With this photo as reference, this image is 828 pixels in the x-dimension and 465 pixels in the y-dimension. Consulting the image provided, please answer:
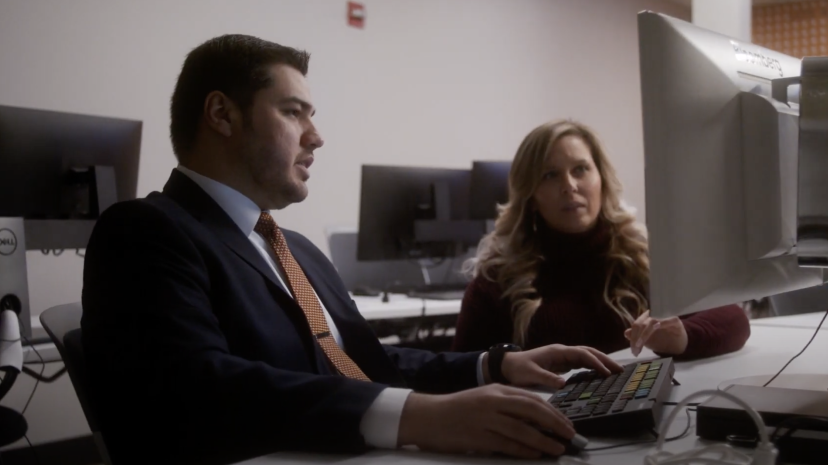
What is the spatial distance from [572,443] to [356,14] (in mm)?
3752

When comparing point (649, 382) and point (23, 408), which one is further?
point (23, 408)

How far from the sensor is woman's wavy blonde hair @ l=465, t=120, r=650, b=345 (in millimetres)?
1830

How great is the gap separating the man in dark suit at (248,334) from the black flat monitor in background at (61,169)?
0.97 metres

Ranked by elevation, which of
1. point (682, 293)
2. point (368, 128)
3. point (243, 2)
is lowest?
point (682, 293)

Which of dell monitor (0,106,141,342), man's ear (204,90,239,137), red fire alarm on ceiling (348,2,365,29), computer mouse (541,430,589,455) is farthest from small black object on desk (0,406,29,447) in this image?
red fire alarm on ceiling (348,2,365,29)

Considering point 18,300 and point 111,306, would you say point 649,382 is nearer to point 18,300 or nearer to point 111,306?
point 111,306

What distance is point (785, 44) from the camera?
6660mm

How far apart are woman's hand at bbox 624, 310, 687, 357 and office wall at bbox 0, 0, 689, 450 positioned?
2418mm

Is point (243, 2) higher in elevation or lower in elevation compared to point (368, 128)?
higher

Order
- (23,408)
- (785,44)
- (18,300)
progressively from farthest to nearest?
→ (785,44) < (23,408) < (18,300)

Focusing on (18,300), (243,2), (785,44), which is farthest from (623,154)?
(18,300)

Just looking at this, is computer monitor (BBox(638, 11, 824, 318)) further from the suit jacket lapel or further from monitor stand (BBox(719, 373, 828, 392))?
the suit jacket lapel

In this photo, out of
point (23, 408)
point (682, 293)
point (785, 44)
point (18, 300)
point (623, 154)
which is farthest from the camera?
point (785, 44)

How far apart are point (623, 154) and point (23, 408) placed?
4.70 meters
